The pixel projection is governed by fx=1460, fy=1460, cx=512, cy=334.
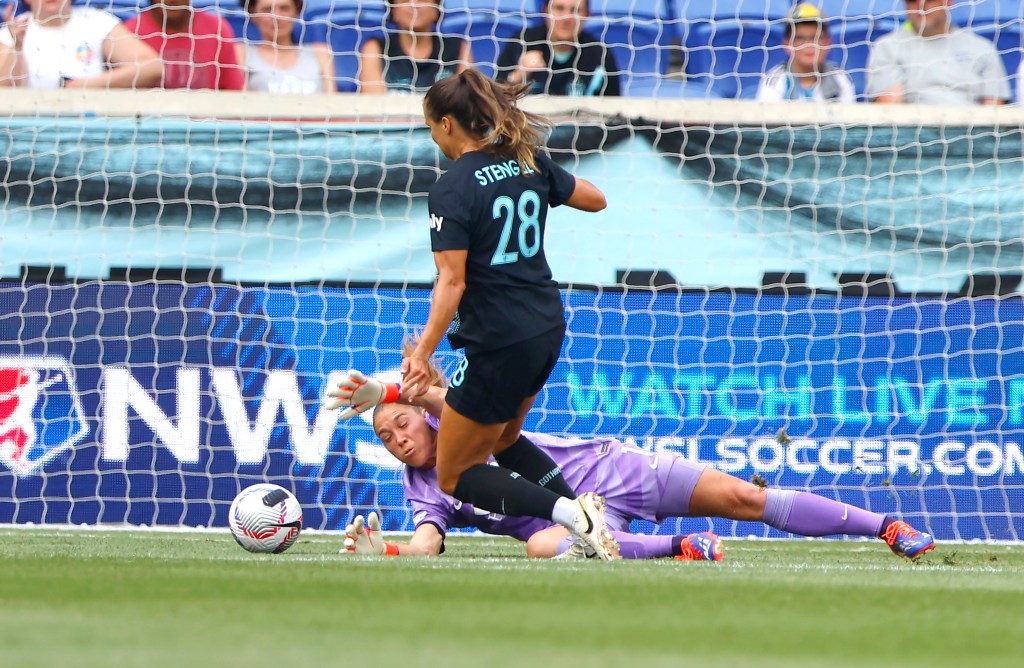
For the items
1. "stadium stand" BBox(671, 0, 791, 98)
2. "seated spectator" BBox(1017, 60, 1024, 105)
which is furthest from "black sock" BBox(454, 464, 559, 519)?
"seated spectator" BBox(1017, 60, 1024, 105)

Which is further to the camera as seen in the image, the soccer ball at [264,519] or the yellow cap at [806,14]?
the yellow cap at [806,14]

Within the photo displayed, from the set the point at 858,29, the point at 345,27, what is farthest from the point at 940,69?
the point at 345,27

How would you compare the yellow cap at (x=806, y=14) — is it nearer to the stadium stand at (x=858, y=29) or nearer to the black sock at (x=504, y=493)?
the stadium stand at (x=858, y=29)

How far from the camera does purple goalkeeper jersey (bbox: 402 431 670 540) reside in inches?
221

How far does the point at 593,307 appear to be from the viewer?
765cm

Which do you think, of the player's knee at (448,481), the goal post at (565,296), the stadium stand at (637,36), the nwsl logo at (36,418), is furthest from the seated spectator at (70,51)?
the player's knee at (448,481)

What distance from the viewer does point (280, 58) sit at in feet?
29.5

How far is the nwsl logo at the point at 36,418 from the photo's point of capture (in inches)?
292

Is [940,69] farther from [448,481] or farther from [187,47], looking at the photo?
[448,481]

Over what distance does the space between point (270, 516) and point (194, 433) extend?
88.8 inches

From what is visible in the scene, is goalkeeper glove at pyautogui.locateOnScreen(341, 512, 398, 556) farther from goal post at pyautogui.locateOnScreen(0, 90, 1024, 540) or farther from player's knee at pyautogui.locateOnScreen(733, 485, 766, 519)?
goal post at pyautogui.locateOnScreen(0, 90, 1024, 540)

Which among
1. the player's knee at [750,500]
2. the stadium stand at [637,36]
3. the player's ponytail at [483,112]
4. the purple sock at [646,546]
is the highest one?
the stadium stand at [637,36]

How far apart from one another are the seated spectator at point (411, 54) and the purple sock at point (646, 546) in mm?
4010

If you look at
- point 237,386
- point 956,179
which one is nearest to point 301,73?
point 237,386
